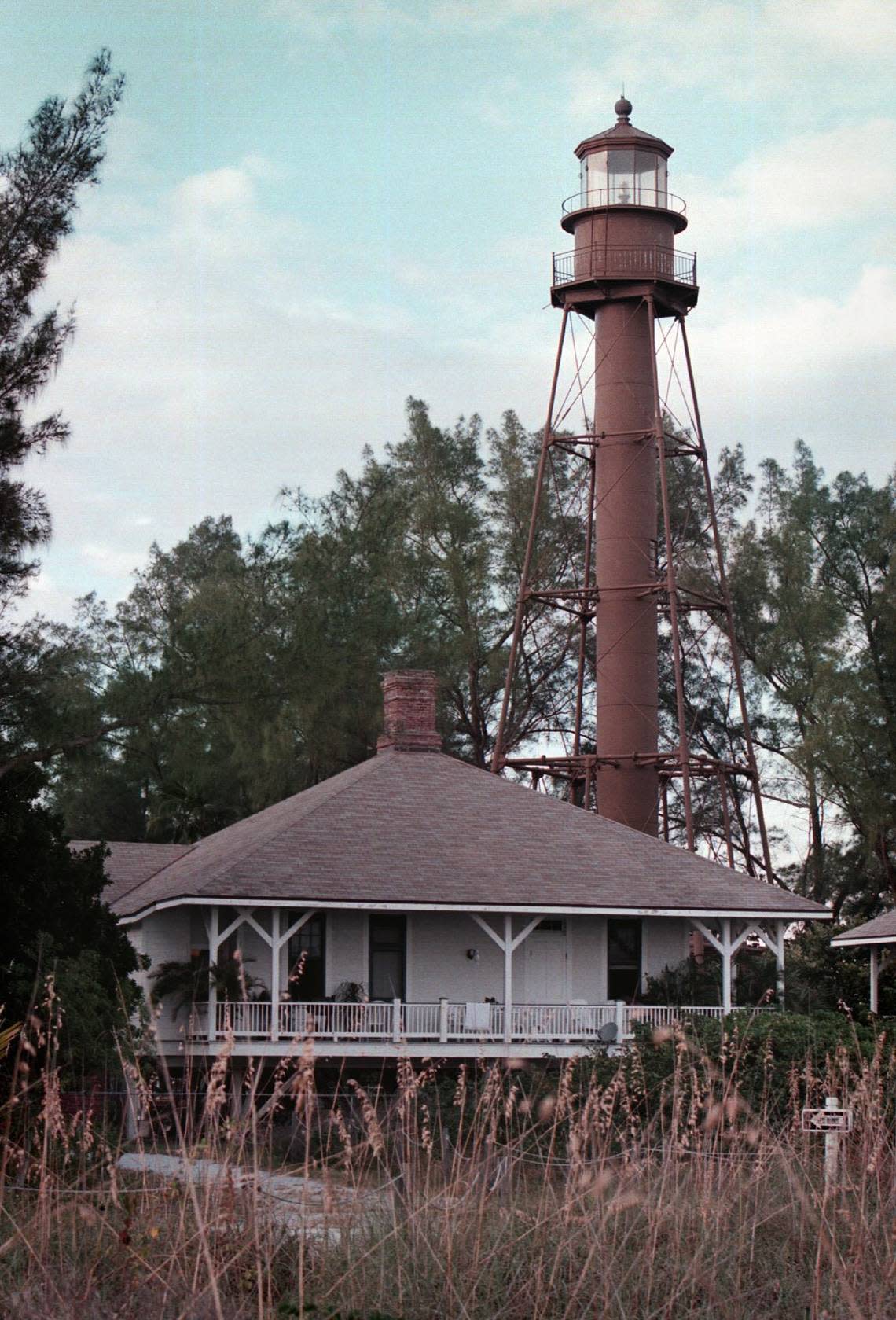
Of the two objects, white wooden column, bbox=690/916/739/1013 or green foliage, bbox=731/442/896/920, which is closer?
→ white wooden column, bbox=690/916/739/1013

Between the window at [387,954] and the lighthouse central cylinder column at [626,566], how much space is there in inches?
398

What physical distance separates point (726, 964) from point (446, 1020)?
4233 mm

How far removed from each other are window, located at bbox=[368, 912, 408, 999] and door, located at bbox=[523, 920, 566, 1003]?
188cm

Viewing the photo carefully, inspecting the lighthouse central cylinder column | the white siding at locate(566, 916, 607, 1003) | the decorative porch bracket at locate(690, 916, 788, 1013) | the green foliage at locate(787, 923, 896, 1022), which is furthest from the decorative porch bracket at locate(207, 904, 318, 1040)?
the lighthouse central cylinder column

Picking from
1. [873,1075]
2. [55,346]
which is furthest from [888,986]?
[873,1075]

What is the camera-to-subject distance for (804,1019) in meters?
20.9

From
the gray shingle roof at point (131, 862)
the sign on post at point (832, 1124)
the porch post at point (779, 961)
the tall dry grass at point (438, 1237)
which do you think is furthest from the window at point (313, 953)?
the tall dry grass at point (438, 1237)

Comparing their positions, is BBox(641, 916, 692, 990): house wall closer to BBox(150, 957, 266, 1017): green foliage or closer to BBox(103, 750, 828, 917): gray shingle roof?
BBox(103, 750, 828, 917): gray shingle roof

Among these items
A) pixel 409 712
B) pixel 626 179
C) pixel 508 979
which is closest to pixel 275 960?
pixel 508 979

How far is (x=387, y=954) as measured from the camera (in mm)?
26250

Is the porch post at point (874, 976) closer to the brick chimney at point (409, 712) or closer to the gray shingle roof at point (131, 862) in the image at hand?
the brick chimney at point (409, 712)

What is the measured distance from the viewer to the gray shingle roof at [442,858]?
81.0ft

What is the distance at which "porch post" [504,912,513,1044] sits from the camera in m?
24.5

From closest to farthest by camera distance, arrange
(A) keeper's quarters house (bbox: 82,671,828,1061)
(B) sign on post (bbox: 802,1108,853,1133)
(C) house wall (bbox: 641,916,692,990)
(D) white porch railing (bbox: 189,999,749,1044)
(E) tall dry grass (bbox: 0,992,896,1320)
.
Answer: (E) tall dry grass (bbox: 0,992,896,1320) → (B) sign on post (bbox: 802,1108,853,1133) → (D) white porch railing (bbox: 189,999,749,1044) → (A) keeper's quarters house (bbox: 82,671,828,1061) → (C) house wall (bbox: 641,916,692,990)
